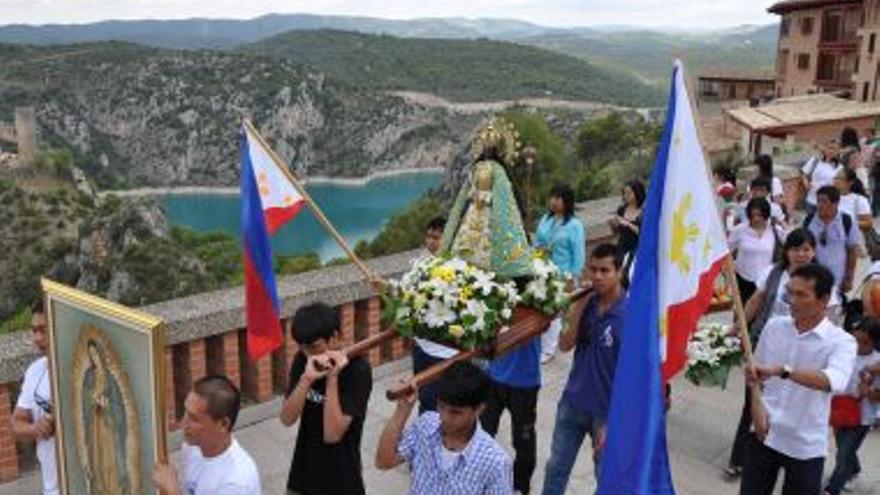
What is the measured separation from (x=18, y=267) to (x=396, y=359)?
67989 mm

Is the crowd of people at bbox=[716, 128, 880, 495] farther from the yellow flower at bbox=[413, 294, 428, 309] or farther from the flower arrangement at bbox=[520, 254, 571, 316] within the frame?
the yellow flower at bbox=[413, 294, 428, 309]

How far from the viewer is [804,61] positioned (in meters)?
53.0

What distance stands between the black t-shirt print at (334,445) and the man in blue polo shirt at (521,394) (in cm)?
129

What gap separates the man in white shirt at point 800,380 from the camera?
13.2 ft

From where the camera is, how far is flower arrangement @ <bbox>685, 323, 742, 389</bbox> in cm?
537

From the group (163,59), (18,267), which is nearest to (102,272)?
(18,267)

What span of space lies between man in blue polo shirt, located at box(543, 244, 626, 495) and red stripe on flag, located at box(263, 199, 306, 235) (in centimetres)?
211

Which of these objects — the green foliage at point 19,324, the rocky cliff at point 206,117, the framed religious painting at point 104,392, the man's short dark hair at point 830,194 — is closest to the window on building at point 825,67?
the green foliage at point 19,324

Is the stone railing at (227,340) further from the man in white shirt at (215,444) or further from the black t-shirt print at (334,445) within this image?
the man in white shirt at (215,444)

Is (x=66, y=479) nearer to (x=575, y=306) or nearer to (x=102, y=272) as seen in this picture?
(x=575, y=306)

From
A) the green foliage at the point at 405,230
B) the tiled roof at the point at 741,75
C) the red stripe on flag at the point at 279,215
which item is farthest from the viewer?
the tiled roof at the point at 741,75

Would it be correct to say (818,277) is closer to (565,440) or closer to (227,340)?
(565,440)

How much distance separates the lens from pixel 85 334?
3201 mm

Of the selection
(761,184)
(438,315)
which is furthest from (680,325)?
(761,184)
